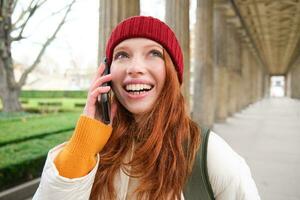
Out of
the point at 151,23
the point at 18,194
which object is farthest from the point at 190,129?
the point at 18,194

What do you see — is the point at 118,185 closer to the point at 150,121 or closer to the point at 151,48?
the point at 150,121

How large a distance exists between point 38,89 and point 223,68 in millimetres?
9234

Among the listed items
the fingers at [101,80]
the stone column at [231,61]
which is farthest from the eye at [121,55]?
the stone column at [231,61]

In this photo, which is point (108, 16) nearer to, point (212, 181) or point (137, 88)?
point (137, 88)

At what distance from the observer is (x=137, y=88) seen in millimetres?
1558

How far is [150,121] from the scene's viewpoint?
158 cm

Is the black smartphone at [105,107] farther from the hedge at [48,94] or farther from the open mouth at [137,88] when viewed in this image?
the hedge at [48,94]

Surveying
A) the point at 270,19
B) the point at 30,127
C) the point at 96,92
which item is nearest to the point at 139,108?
the point at 96,92

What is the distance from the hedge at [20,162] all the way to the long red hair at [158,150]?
463 cm

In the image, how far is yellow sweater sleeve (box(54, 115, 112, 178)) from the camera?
4.41ft

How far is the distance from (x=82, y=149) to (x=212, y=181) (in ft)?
1.83

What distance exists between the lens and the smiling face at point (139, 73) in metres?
1.55

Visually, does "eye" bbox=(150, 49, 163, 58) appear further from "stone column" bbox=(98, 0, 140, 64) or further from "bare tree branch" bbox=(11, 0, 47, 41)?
"bare tree branch" bbox=(11, 0, 47, 41)

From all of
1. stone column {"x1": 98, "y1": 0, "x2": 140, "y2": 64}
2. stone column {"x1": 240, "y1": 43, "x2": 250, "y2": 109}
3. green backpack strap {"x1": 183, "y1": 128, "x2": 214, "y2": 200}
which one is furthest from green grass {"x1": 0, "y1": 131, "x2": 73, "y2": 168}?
stone column {"x1": 240, "y1": 43, "x2": 250, "y2": 109}
